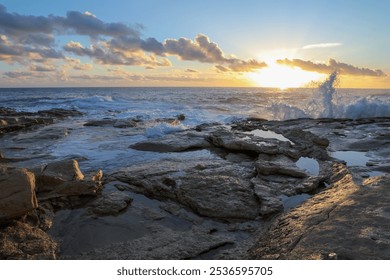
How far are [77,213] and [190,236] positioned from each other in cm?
172

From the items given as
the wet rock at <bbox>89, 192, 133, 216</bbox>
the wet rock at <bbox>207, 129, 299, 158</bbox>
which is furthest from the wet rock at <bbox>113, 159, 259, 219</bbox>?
the wet rock at <bbox>207, 129, 299, 158</bbox>

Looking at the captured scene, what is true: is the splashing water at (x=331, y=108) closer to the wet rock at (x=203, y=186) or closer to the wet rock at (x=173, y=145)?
the wet rock at (x=173, y=145)

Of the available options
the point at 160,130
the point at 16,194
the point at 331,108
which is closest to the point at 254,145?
the point at 160,130

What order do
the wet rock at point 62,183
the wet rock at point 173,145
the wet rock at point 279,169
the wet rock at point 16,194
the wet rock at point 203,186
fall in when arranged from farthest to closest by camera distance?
the wet rock at point 173,145 → the wet rock at point 279,169 → the wet rock at point 62,183 → the wet rock at point 203,186 → the wet rock at point 16,194

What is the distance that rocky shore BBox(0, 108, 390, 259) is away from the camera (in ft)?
10.7

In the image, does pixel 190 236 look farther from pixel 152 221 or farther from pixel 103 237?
pixel 103 237

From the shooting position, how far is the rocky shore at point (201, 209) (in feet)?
10.7

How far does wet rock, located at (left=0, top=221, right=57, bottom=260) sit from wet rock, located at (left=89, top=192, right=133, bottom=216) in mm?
801

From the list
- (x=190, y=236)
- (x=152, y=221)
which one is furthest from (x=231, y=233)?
(x=152, y=221)

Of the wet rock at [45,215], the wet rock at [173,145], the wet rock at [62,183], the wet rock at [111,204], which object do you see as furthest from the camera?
the wet rock at [173,145]

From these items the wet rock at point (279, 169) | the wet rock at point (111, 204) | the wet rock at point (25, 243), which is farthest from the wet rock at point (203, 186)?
the wet rock at point (25, 243)

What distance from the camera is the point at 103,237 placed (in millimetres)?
3744

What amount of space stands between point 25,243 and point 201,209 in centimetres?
224

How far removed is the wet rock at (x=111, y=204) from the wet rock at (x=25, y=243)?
0.80m
